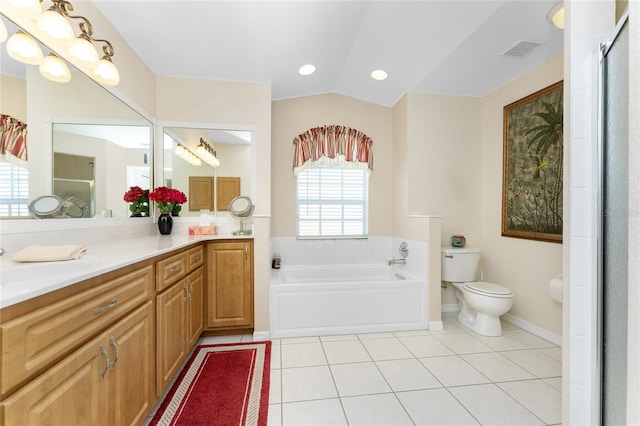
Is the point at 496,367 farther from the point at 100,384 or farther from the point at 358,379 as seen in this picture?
the point at 100,384

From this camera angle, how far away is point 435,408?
62.1 inches

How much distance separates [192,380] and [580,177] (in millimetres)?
2363

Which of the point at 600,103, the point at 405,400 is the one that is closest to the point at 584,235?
the point at 600,103

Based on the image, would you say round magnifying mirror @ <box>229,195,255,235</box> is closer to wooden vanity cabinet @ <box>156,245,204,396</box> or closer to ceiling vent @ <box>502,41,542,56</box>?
wooden vanity cabinet @ <box>156,245,204,396</box>

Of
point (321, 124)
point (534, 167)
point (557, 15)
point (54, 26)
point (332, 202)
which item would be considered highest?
point (557, 15)

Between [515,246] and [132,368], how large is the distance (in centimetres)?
327

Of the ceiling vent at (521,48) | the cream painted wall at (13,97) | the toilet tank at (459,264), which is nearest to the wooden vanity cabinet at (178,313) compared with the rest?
the cream painted wall at (13,97)

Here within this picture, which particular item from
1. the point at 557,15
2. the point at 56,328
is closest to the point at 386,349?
the point at 56,328

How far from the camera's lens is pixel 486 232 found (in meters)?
3.13

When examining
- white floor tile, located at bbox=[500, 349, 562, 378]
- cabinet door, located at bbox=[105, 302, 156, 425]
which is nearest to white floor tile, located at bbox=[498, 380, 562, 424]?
white floor tile, located at bbox=[500, 349, 562, 378]

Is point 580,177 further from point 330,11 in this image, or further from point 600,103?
point 330,11

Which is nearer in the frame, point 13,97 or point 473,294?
point 13,97

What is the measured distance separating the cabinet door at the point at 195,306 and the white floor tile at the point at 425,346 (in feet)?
5.82

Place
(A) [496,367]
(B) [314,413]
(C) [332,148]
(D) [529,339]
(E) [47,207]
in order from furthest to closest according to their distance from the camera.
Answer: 1. (C) [332,148]
2. (D) [529,339]
3. (A) [496,367]
4. (B) [314,413]
5. (E) [47,207]
